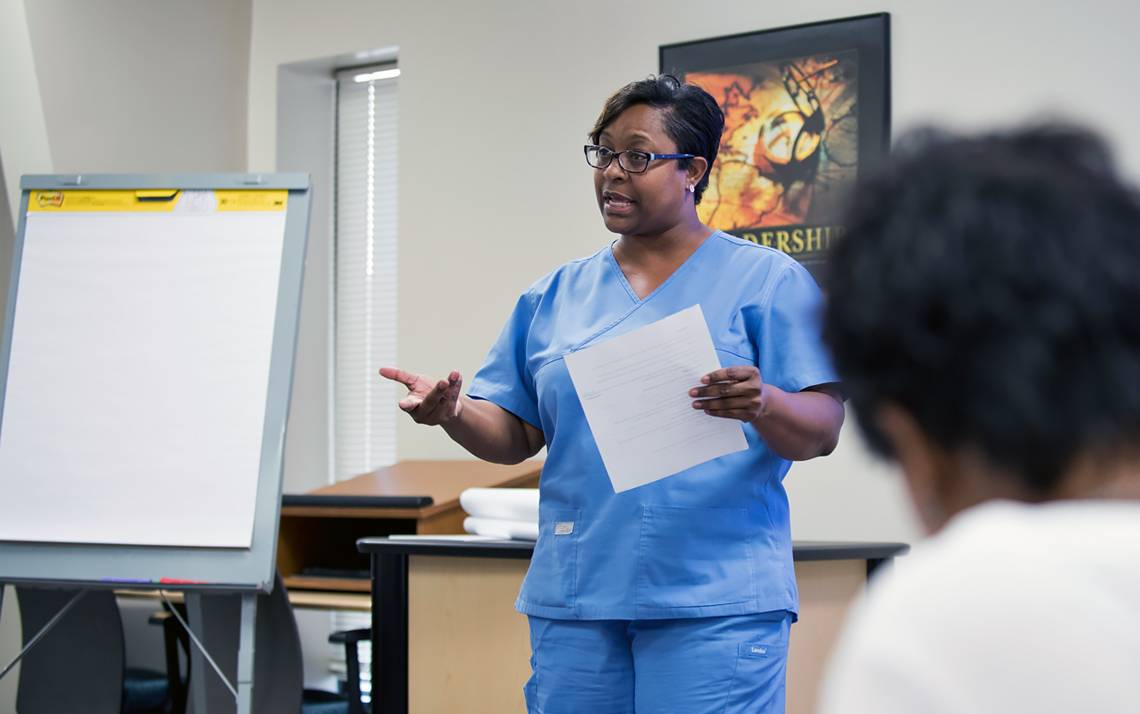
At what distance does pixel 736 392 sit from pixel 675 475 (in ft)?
0.58

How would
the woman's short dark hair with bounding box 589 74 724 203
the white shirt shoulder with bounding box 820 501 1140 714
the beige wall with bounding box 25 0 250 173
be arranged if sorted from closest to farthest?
1. the white shirt shoulder with bounding box 820 501 1140 714
2. the woman's short dark hair with bounding box 589 74 724 203
3. the beige wall with bounding box 25 0 250 173

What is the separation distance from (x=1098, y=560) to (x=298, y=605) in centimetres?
306

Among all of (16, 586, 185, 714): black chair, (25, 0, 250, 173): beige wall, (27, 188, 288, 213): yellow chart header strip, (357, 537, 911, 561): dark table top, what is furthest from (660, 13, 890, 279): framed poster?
(16, 586, 185, 714): black chair

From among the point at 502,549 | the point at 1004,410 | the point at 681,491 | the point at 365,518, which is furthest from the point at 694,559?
the point at 365,518

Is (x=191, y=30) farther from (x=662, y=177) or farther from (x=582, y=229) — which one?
(x=662, y=177)

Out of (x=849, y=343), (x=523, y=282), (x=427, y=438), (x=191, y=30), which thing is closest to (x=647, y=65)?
(x=523, y=282)

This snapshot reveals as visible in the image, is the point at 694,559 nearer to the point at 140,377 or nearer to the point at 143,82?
the point at 140,377

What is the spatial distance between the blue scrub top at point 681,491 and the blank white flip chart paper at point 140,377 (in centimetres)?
108

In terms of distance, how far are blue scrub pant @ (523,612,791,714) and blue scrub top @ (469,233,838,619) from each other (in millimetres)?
26

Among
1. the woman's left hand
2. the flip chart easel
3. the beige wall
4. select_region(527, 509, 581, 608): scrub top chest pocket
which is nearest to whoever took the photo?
the woman's left hand

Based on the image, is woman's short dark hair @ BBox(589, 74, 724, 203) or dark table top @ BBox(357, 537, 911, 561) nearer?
woman's short dark hair @ BBox(589, 74, 724, 203)

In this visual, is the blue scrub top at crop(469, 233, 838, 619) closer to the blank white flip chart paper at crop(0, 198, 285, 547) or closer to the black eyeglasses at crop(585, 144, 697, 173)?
the black eyeglasses at crop(585, 144, 697, 173)

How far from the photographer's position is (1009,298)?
519mm

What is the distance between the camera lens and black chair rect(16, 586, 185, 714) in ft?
10.3
